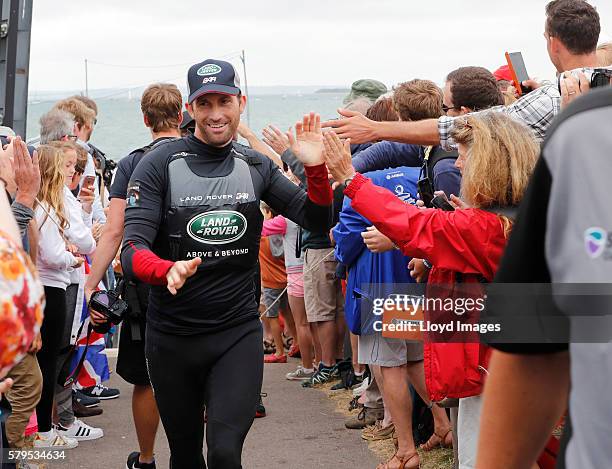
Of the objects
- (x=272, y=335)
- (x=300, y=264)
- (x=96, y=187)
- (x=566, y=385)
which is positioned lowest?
(x=272, y=335)

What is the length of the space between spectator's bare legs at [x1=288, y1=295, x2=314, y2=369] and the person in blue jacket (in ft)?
8.69

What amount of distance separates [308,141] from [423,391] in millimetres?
2505

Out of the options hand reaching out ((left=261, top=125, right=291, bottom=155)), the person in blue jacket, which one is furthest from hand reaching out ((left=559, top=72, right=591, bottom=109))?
the person in blue jacket

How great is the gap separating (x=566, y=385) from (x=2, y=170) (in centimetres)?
279

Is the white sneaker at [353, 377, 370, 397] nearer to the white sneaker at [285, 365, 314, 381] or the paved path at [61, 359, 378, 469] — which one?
the paved path at [61, 359, 378, 469]

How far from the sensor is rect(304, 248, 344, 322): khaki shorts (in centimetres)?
898

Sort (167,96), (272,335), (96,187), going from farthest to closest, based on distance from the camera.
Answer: (272,335), (96,187), (167,96)

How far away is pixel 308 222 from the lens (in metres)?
4.84

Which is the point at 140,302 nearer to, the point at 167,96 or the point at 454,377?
the point at 167,96

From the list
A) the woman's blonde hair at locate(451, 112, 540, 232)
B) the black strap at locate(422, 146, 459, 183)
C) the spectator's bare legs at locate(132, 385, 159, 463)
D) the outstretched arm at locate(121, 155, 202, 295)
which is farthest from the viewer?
the spectator's bare legs at locate(132, 385, 159, 463)

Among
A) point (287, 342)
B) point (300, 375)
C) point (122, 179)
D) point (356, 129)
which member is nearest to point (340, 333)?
point (300, 375)

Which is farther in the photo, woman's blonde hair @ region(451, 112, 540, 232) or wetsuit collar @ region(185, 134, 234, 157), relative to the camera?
wetsuit collar @ region(185, 134, 234, 157)

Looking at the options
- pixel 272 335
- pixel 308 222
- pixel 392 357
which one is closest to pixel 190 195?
pixel 308 222

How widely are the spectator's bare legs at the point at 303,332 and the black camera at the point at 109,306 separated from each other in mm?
3728
